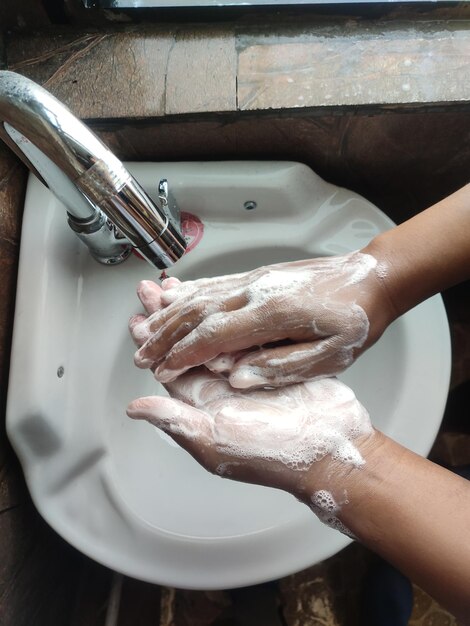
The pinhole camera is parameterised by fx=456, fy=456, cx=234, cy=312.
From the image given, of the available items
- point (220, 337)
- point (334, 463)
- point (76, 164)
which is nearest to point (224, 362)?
point (220, 337)

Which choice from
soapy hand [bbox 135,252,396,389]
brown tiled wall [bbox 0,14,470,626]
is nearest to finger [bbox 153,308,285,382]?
soapy hand [bbox 135,252,396,389]

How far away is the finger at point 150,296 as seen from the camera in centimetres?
61

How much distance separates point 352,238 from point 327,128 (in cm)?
17

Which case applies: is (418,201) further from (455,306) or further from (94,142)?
(94,142)

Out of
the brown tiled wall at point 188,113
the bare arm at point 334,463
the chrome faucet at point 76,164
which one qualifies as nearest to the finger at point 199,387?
the bare arm at point 334,463

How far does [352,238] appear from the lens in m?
0.72

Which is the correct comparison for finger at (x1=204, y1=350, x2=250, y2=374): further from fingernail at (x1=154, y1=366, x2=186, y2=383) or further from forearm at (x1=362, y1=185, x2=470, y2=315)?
forearm at (x1=362, y1=185, x2=470, y2=315)

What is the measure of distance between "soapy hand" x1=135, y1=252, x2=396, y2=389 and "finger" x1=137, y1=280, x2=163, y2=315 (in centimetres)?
3

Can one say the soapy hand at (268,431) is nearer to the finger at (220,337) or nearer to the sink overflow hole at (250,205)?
the finger at (220,337)

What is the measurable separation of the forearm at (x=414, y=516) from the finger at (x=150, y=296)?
31cm

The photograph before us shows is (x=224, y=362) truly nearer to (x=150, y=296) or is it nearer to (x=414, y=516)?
(x=150, y=296)

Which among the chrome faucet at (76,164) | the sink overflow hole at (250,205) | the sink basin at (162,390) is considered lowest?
the sink basin at (162,390)

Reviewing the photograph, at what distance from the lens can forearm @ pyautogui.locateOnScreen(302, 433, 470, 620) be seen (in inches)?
16.3

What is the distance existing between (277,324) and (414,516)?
24 centimetres
